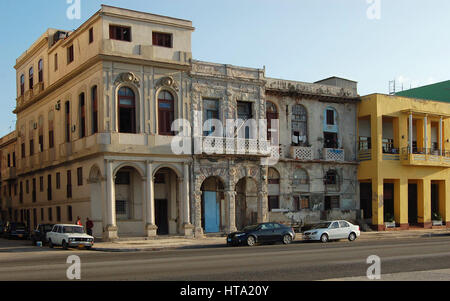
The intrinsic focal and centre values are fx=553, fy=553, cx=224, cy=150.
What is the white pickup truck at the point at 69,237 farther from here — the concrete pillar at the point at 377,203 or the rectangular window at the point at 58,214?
the concrete pillar at the point at 377,203

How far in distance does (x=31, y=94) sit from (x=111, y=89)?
15.5 metres

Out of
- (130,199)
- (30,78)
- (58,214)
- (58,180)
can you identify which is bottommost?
(58,214)

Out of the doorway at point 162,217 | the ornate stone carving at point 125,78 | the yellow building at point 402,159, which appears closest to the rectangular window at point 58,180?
the doorway at point 162,217

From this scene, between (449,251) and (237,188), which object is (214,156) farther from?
(449,251)

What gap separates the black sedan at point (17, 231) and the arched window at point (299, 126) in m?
21.4

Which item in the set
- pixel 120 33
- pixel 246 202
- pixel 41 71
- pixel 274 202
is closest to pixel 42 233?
pixel 120 33

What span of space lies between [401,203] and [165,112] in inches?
814

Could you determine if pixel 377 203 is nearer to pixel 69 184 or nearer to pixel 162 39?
pixel 162 39

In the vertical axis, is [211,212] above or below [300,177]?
below

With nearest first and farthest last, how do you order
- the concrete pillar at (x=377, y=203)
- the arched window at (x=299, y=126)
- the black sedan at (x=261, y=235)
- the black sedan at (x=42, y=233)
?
the black sedan at (x=261, y=235), the black sedan at (x=42, y=233), the arched window at (x=299, y=126), the concrete pillar at (x=377, y=203)

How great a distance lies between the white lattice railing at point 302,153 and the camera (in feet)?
132

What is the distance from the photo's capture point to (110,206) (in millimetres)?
32406

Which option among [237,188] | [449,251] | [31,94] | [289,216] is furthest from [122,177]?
[449,251]
